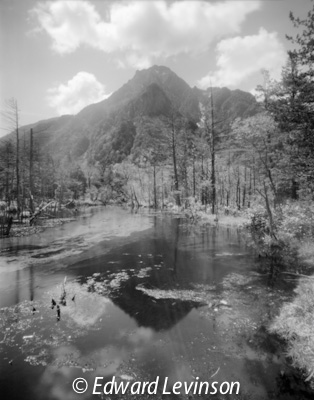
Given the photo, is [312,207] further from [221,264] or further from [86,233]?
[86,233]

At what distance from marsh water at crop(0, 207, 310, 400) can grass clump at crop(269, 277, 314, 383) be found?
0.33 metres

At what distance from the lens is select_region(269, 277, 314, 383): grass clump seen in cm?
545

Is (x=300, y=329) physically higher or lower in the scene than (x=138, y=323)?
higher

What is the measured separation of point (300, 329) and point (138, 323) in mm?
4661

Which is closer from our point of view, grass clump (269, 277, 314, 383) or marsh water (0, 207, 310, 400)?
marsh water (0, 207, 310, 400)

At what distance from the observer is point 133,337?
22.3 ft

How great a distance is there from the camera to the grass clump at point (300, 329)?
215 inches

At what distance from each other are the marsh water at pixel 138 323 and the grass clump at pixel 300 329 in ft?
1.08

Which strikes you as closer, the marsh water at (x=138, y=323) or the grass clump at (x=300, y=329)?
the marsh water at (x=138, y=323)

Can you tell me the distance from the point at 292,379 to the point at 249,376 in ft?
2.99

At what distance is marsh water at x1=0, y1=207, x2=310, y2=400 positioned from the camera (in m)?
5.32

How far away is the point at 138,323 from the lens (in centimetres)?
748

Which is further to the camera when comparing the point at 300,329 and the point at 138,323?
the point at 138,323

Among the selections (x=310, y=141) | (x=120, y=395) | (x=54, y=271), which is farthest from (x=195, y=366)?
(x=310, y=141)
